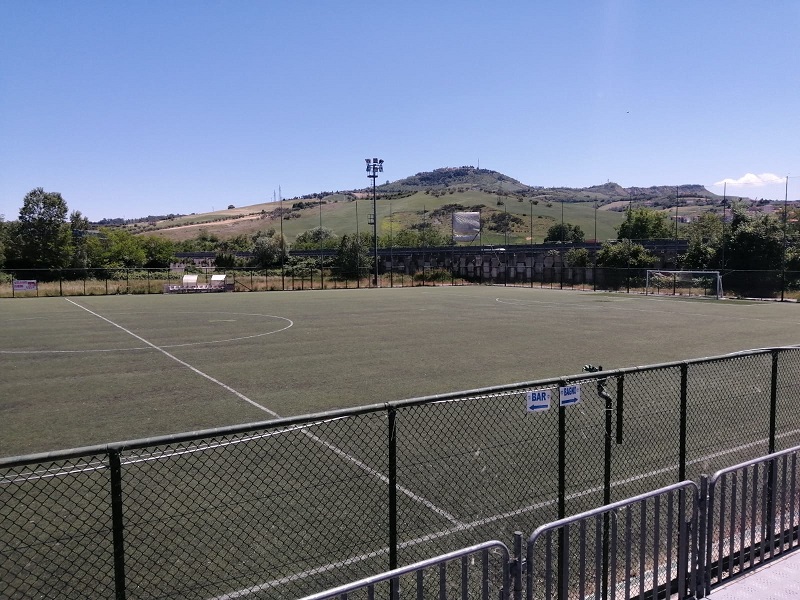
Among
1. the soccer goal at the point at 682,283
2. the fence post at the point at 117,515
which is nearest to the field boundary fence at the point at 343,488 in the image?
the fence post at the point at 117,515

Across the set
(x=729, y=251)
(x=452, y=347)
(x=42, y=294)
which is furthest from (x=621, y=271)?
(x=42, y=294)

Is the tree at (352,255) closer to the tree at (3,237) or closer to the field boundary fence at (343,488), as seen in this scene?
the tree at (3,237)

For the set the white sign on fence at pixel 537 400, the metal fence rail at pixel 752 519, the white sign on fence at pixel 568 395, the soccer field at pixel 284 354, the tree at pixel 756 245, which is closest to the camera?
the metal fence rail at pixel 752 519

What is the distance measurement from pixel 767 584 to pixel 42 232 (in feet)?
330

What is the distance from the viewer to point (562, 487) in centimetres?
561

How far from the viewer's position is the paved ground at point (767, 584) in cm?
491

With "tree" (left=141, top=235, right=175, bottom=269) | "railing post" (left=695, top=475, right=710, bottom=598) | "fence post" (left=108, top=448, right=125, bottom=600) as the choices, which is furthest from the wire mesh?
"tree" (left=141, top=235, right=175, bottom=269)

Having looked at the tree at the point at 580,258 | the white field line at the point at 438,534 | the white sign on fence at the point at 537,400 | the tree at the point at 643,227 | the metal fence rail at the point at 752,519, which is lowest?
the white field line at the point at 438,534

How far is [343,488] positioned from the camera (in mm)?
7797

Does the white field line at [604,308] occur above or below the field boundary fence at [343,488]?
below

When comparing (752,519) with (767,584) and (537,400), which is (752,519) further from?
(537,400)

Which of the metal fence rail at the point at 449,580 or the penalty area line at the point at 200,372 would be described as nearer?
the metal fence rail at the point at 449,580

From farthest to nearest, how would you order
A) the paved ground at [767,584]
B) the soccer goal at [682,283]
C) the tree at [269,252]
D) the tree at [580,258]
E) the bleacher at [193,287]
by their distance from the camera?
the tree at [269,252], the tree at [580,258], the bleacher at [193,287], the soccer goal at [682,283], the paved ground at [767,584]

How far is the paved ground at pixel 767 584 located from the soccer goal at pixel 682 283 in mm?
47202
